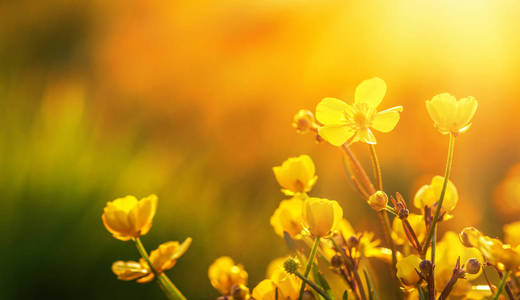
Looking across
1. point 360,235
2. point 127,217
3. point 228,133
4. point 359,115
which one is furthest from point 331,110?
point 228,133

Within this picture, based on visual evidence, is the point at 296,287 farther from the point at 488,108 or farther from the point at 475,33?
the point at 475,33

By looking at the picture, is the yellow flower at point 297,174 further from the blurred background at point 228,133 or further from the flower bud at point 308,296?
the blurred background at point 228,133

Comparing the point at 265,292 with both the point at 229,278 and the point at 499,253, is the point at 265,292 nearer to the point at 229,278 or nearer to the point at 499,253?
the point at 229,278

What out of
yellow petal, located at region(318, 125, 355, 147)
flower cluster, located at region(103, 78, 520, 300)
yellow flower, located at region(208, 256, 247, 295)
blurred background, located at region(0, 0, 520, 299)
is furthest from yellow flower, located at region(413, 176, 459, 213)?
blurred background, located at region(0, 0, 520, 299)

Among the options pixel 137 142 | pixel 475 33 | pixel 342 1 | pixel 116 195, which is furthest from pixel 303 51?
pixel 116 195

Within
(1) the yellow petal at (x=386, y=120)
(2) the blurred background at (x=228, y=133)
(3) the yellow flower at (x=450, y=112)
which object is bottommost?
(2) the blurred background at (x=228, y=133)

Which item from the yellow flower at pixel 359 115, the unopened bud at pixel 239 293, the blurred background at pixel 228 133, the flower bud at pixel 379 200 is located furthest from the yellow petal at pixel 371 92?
the blurred background at pixel 228 133

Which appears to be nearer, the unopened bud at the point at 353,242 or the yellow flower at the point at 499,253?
the yellow flower at the point at 499,253

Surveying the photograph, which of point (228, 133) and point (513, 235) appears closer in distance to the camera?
point (513, 235)
